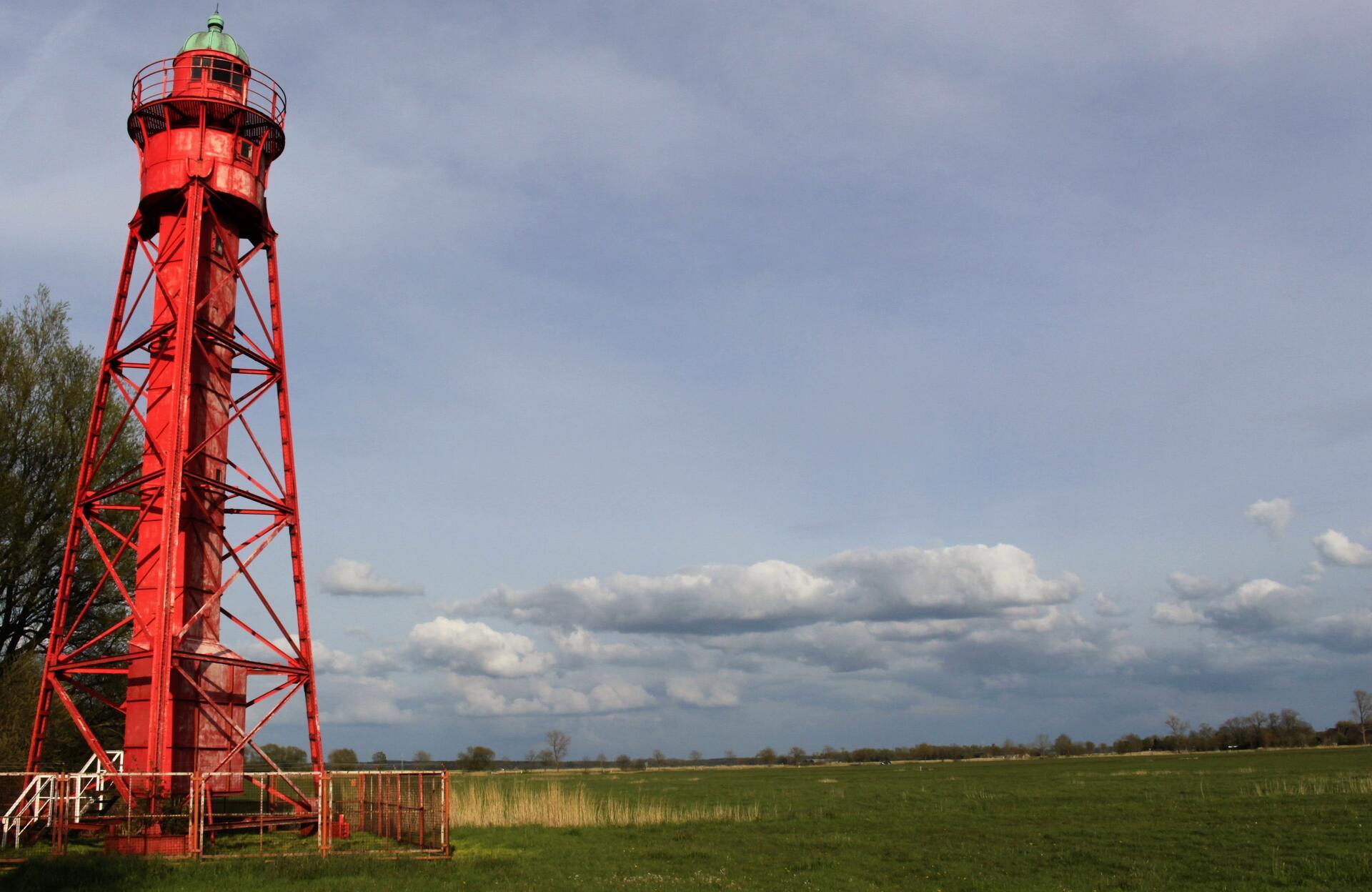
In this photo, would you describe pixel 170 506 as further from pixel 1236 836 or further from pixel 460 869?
pixel 1236 836

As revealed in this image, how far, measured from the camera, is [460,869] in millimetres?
23422

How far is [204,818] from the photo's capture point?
2698 cm

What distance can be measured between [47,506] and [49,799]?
16576 millimetres

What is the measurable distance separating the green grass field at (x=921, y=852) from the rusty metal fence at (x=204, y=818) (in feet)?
6.34

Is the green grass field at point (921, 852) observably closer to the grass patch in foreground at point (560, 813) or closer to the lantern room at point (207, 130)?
the grass patch in foreground at point (560, 813)

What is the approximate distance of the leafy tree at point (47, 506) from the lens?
3666 centimetres

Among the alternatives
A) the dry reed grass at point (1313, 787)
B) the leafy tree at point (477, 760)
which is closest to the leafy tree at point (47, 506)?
the dry reed grass at point (1313, 787)

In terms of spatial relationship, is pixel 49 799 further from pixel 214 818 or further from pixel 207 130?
pixel 207 130

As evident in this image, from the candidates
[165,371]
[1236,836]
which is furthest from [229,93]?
[1236,836]

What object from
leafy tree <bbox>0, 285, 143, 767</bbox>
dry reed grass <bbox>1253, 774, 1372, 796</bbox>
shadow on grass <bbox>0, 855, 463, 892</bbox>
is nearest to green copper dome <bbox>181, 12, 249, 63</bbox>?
leafy tree <bbox>0, 285, 143, 767</bbox>

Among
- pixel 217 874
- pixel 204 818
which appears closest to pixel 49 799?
pixel 204 818

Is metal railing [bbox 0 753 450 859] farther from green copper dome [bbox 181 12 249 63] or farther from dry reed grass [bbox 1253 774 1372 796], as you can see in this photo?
dry reed grass [bbox 1253 774 1372 796]

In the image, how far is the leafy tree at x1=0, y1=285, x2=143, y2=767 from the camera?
3666cm

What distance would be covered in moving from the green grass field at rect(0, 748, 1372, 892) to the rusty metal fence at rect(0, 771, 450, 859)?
1931mm
